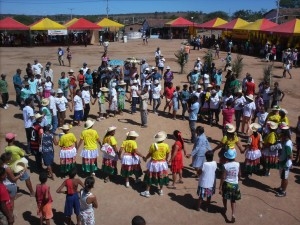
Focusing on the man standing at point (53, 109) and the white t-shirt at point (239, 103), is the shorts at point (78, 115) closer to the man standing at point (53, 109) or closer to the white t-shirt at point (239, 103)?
the man standing at point (53, 109)

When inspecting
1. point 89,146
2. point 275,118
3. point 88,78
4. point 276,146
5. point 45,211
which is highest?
point 88,78

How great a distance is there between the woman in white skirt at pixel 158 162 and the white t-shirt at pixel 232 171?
1.39 meters

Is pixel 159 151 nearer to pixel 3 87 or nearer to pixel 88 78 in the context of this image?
pixel 88 78

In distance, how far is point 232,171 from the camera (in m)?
6.62

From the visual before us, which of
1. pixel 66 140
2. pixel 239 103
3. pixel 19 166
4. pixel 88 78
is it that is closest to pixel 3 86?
pixel 88 78

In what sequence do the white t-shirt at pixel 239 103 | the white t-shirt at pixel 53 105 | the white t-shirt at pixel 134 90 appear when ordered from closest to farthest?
the white t-shirt at pixel 53 105 < the white t-shirt at pixel 239 103 < the white t-shirt at pixel 134 90

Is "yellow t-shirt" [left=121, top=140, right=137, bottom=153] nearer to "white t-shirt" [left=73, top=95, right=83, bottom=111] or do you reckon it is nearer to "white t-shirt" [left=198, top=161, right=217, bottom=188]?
"white t-shirt" [left=198, top=161, right=217, bottom=188]

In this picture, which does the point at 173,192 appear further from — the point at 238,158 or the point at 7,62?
the point at 7,62

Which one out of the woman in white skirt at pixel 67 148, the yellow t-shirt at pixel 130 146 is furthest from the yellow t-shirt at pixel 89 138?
the yellow t-shirt at pixel 130 146

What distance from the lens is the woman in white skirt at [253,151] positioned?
816 centimetres

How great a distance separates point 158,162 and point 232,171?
161cm

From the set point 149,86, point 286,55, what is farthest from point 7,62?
point 286,55

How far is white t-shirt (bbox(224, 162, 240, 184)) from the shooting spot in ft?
21.7

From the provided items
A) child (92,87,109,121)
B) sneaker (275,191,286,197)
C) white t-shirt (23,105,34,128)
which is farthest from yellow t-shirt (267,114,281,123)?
white t-shirt (23,105,34,128)
